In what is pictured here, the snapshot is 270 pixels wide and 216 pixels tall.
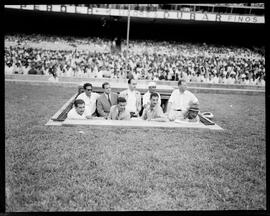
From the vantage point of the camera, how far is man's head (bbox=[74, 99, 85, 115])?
194 inches

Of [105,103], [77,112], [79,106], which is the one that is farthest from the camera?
[105,103]

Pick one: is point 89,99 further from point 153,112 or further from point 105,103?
point 153,112

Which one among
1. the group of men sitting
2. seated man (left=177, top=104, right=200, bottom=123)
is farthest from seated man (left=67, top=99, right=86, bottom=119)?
seated man (left=177, top=104, right=200, bottom=123)

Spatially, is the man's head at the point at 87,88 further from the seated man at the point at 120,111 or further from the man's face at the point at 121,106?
the man's face at the point at 121,106

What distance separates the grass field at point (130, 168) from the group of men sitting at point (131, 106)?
30 cm

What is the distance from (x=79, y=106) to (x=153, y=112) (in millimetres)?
1518

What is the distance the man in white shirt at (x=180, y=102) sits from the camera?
215 inches

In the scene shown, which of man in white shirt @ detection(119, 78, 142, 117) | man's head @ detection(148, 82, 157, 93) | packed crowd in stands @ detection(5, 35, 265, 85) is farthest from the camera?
packed crowd in stands @ detection(5, 35, 265, 85)

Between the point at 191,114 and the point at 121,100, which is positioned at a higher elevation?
the point at 121,100

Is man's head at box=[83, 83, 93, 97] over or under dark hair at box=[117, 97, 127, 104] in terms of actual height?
over

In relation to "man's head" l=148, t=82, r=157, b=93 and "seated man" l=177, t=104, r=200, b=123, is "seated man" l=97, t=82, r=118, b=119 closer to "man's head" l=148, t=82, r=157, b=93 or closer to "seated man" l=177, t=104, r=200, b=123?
"man's head" l=148, t=82, r=157, b=93

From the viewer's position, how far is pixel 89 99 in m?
5.50

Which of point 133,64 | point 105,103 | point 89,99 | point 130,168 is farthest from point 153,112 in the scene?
point 133,64

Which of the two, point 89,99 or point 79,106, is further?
point 89,99
